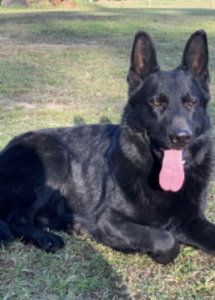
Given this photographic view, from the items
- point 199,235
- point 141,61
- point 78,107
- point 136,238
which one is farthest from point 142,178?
point 78,107

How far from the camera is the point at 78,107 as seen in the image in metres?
7.94

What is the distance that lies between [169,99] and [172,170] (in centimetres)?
59

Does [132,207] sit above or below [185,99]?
below

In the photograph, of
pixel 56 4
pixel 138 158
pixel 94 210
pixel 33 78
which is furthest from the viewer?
pixel 56 4

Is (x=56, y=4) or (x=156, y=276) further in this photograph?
(x=56, y=4)

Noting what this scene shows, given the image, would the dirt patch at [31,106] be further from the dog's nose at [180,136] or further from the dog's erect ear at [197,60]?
the dog's nose at [180,136]

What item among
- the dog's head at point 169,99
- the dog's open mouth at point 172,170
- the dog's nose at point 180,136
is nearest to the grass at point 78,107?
the dog's open mouth at point 172,170

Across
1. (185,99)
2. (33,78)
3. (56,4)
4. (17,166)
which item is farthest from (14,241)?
(56,4)

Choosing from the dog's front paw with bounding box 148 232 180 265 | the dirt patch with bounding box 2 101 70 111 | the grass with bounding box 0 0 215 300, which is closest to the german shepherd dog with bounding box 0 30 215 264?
the dog's front paw with bounding box 148 232 180 265

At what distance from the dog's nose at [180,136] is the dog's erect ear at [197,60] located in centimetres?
74

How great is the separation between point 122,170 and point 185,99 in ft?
2.66

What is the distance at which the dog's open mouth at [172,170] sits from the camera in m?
3.47

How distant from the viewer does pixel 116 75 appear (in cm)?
1037

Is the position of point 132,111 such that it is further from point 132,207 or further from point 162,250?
point 162,250
